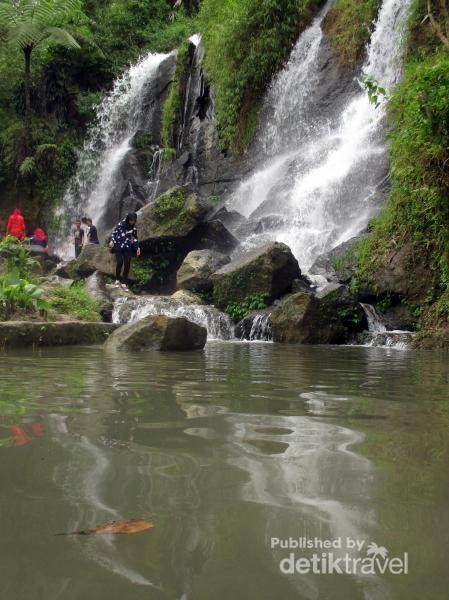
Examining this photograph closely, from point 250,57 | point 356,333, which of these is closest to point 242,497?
point 356,333

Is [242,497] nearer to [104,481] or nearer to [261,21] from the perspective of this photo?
[104,481]

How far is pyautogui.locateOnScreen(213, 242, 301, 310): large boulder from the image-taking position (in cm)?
1169

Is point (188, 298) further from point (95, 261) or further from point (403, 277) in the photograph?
point (403, 277)

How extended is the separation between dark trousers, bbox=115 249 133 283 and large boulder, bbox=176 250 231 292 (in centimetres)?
133

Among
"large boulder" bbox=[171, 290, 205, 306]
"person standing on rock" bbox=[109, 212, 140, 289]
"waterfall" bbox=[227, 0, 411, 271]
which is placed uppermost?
"waterfall" bbox=[227, 0, 411, 271]

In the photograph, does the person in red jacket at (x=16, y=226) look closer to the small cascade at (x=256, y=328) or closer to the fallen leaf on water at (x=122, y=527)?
the small cascade at (x=256, y=328)

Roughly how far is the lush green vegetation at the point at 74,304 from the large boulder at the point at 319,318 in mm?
3034

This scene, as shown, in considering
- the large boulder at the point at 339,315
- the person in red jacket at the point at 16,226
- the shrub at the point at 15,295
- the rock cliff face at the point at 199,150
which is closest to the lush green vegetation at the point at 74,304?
the shrub at the point at 15,295

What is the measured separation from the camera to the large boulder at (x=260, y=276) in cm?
1169

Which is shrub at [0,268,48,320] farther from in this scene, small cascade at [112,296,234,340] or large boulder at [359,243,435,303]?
large boulder at [359,243,435,303]

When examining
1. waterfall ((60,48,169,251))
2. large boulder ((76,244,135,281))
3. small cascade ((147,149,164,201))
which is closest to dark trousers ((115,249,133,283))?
large boulder ((76,244,135,281))

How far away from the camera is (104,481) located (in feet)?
5.78

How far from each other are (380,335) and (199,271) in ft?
16.2

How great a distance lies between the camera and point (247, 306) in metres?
11.7
